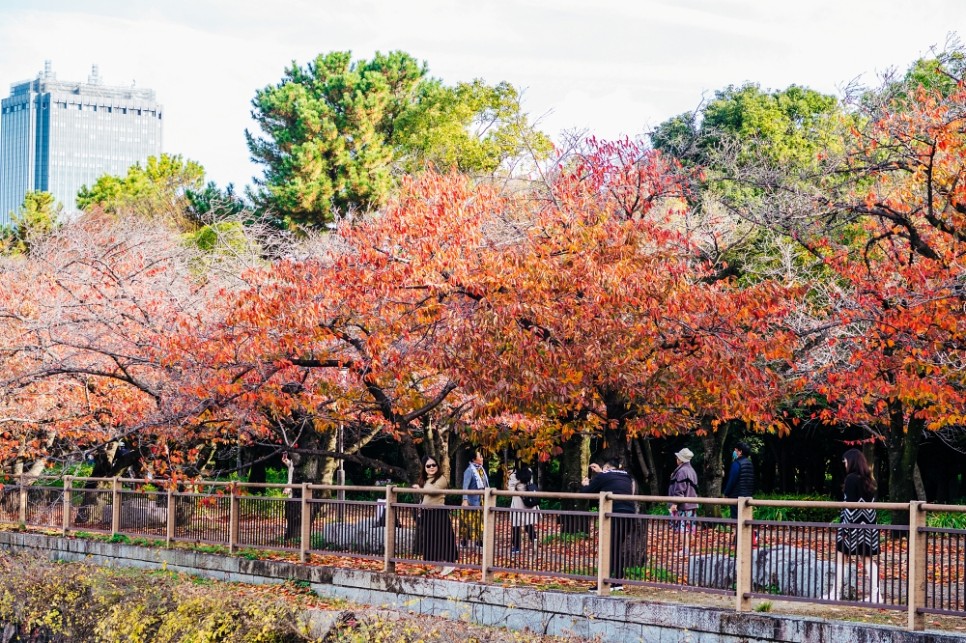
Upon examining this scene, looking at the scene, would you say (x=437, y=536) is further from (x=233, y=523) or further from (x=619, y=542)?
(x=233, y=523)

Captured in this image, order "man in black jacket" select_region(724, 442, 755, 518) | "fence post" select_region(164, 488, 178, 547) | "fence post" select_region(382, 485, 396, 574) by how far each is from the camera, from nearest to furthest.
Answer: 1. "fence post" select_region(382, 485, 396, 574)
2. "man in black jacket" select_region(724, 442, 755, 518)
3. "fence post" select_region(164, 488, 178, 547)

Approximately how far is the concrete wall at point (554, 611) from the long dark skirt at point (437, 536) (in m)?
0.41

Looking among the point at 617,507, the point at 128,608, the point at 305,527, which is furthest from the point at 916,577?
the point at 128,608

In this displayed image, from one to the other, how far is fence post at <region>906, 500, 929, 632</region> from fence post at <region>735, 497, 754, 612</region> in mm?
1665

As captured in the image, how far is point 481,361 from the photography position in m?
16.3

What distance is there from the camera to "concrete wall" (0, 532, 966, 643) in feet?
34.4

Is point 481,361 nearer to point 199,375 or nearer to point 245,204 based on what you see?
point 199,375

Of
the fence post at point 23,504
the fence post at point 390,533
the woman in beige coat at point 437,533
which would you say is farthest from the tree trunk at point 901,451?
the fence post at point 23,504

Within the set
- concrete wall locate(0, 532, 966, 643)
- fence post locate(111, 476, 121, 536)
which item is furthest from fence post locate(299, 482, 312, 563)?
fence post locate(111, 476, 121, 536)

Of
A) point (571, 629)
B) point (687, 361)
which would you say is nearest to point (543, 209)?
point (687, 361)

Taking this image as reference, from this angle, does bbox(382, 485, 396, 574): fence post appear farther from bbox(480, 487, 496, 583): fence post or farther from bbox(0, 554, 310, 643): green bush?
bbox(480, 487, 496, 583): fence post

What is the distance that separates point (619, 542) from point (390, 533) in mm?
3915

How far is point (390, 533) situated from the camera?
15602 millimetres

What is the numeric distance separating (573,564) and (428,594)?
2.18m
